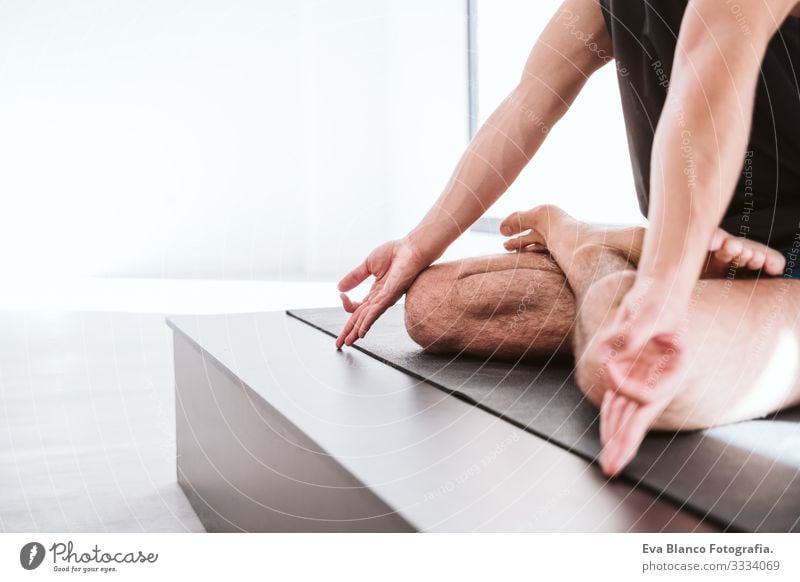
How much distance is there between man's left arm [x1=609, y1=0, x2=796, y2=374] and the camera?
0.39 meters

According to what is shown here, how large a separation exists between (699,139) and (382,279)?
1.16ft

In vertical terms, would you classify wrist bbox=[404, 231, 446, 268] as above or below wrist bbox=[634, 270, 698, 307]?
below

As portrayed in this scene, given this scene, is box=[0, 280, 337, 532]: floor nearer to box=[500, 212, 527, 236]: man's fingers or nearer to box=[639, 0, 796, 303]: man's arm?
box=[500, 212, 527, 236]: man's fingers

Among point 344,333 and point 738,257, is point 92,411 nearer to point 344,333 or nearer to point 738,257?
point 344,333

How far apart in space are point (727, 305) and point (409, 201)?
2336mm

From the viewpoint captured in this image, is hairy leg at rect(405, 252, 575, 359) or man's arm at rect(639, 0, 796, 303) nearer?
man's arm at rect(639, 0, 796, 303)

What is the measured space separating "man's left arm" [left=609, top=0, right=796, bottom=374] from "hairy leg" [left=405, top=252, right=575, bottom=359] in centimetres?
17

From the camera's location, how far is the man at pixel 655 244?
40 cm

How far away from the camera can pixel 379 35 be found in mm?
2506

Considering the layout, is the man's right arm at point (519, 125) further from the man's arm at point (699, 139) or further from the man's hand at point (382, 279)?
the man's arm at point (699, 139)

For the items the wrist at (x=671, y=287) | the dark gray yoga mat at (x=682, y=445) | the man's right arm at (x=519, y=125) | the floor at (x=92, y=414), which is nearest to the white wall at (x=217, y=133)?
the floor at (x=92, y=414)

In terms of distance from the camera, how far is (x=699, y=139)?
41 cm

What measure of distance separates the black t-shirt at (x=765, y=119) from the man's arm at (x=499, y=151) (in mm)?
59

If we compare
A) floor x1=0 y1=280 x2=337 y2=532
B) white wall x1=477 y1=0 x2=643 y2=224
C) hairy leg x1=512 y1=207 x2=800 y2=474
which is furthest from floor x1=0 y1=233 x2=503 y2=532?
white wall x1=477 y1=0 x2=643 y2=224
